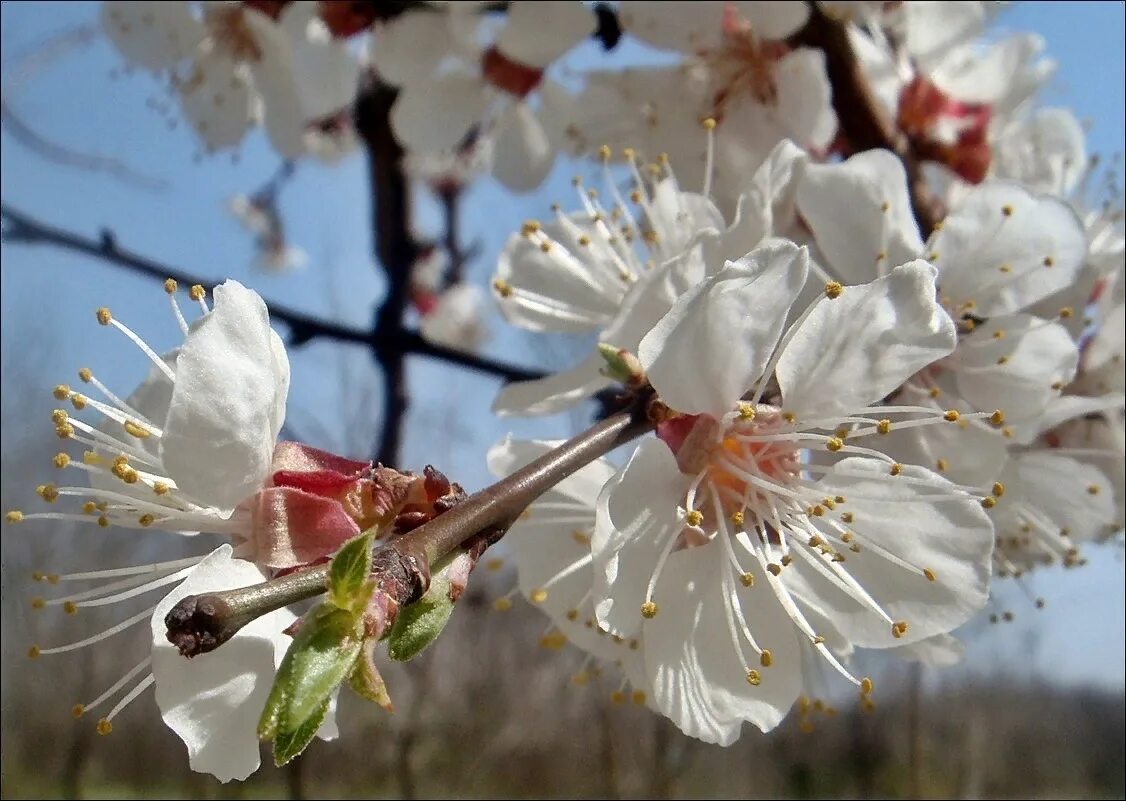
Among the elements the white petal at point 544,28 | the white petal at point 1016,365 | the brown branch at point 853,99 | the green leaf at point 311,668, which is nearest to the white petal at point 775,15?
the brown branch at point 853,99

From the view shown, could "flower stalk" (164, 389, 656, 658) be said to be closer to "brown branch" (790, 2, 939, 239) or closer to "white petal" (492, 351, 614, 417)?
"white petal" (492, 351, 614, 417)

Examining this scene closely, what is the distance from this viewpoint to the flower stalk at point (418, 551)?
0.29 metres

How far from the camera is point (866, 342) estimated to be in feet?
1.52

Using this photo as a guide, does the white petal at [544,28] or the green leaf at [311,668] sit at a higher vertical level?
the white petal at [544,28]

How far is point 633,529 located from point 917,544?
0.60ft

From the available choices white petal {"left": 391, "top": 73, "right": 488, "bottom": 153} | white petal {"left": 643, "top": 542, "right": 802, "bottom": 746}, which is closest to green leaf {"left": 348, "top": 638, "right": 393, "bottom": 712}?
white petal {"left": 643, "top": 542, "right": 802, "bottom": 746}

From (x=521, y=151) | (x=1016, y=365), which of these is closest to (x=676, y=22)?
(x=521, y=151)

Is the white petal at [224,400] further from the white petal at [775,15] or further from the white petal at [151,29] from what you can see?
the white petal at [151,29]

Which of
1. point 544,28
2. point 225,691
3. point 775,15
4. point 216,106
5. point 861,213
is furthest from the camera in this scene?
point 216,106

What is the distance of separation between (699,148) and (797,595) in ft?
1.61

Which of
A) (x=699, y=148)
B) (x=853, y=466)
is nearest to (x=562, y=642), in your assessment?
(x=853, y=466)

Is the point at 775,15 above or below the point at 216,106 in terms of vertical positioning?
above

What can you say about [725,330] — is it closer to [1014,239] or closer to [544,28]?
[1014,239]

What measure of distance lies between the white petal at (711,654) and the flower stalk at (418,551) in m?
0.11
